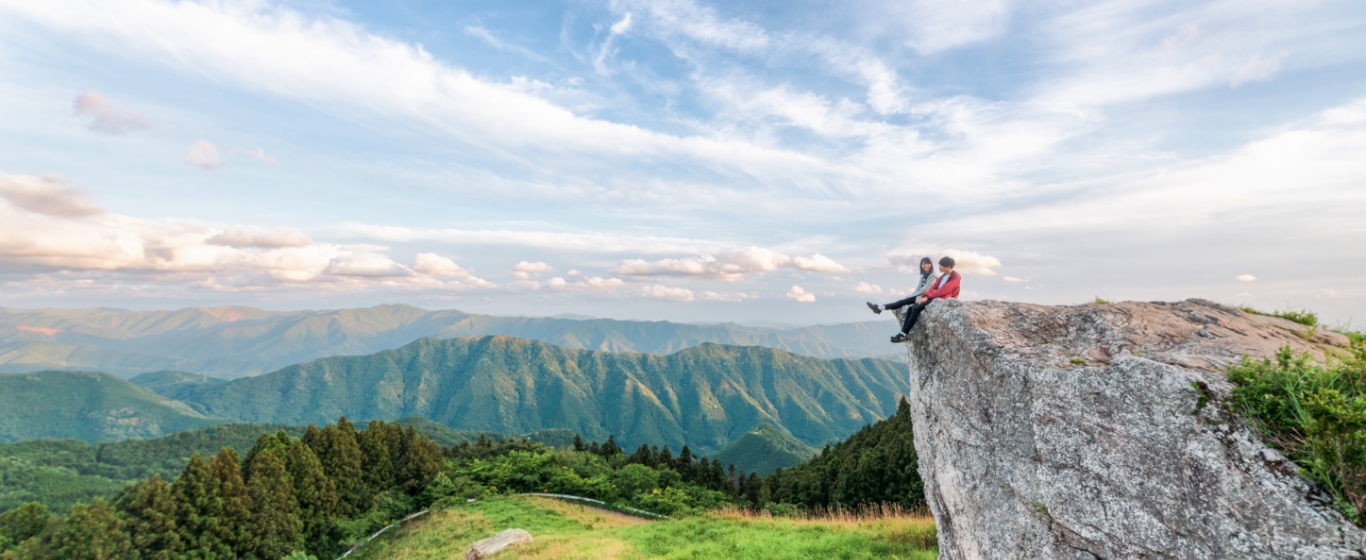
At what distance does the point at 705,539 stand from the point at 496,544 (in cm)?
864

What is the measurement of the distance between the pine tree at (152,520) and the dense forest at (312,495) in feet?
0.19

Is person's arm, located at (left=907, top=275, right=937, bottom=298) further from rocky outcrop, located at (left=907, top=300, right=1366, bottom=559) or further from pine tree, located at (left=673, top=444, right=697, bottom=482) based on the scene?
pine tree, located at (left=673, top=444, right=697, bottom=482)

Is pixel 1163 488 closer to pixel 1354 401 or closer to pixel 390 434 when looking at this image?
pixel 1354 401

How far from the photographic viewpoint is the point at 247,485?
33969 mm

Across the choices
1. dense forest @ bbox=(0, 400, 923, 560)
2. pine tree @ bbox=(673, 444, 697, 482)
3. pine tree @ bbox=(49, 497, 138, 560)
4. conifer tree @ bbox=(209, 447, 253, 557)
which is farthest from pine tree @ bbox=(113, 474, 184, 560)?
pine tree @ bbox=(673, 444, 697, 482)

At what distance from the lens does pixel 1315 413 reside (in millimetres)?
5109

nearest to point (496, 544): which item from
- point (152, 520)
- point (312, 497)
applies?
point (152, 520)

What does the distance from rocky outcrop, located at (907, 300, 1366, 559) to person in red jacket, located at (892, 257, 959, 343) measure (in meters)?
0.67

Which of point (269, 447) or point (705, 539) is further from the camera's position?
point (269, 447)

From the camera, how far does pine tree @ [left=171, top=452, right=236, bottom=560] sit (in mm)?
29938

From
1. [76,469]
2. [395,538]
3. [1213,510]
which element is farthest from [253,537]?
[76,469]

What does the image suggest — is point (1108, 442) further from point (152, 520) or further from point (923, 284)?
point (152, 520)

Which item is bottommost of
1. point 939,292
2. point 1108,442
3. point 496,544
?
point 496,544

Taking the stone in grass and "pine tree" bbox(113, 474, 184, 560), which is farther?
"pine tree" bbox(113, 474, 184, 560)
